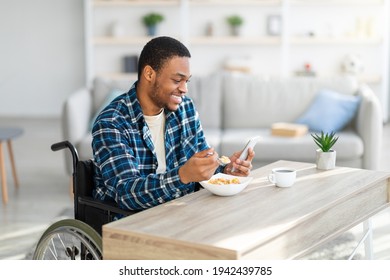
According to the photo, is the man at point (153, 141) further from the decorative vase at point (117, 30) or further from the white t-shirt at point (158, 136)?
the decorative vase at point (117, 30)

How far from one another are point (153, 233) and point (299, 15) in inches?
251

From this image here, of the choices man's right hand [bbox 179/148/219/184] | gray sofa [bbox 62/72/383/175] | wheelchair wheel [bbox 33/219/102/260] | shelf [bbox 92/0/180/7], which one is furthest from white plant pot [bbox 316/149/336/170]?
shelf [bbox 92/0/180/7]

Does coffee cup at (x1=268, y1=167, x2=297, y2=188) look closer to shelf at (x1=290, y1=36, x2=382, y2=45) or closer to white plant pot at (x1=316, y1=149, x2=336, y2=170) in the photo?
white plant pot at (x1=316, y1=149, x2=336, y2=170)

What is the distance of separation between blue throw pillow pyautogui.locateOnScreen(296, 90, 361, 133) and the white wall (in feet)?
13.7

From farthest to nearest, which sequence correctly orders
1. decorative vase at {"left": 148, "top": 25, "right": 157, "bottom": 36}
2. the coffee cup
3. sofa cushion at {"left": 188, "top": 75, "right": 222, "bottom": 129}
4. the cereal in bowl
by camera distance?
decorative vase at {"left": 148, "top": 25, "right": 157, "bottom": 36}, sofa cushion at {"left": 188, "top": 75, "right": 222, "bottom": 129}, the coffee cup, the cereal in bowl

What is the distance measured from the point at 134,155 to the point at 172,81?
30 centimetres

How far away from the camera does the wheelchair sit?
2.55 meters

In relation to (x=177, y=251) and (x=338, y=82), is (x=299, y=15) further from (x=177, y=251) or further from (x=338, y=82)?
(x=177, y=251)

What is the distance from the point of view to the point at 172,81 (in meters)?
2.77

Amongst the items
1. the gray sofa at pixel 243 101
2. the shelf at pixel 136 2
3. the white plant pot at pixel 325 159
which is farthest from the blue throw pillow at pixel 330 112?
the shelf at pixel 136 2

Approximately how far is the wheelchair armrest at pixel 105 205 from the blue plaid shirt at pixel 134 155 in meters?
0.02
